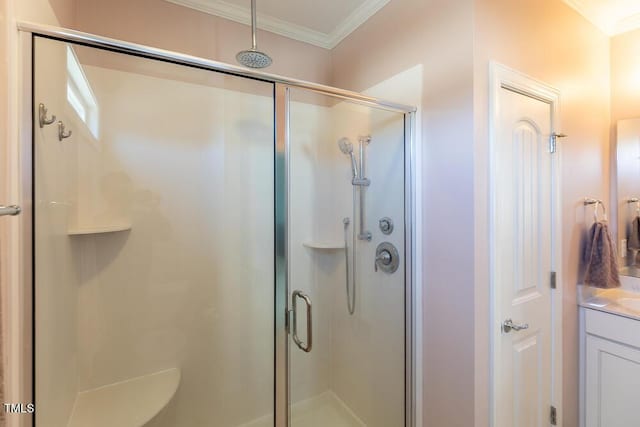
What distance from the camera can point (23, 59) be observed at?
2.71 feet

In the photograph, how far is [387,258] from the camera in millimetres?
1649

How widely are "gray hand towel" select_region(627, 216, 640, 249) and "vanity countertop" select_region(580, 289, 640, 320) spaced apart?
0.32m

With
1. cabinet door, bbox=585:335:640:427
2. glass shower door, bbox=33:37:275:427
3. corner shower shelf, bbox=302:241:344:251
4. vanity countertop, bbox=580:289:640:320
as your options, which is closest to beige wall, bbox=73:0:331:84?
glass shower door, bbox=33:37:275:427

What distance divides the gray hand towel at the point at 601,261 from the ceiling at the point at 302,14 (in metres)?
1.99

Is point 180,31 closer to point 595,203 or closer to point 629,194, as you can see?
point 595,203

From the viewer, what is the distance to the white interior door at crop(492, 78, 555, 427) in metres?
1.30

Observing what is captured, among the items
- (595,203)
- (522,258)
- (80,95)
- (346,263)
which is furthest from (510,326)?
(80,95)

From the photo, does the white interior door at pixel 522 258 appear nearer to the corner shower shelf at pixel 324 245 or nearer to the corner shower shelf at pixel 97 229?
the corner shower shelf at pixel 324 245

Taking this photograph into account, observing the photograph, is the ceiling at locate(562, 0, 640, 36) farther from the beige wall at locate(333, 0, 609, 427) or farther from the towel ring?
the towel ring

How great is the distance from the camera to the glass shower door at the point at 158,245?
1286 millimetres

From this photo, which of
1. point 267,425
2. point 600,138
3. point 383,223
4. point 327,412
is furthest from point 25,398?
point 600,138

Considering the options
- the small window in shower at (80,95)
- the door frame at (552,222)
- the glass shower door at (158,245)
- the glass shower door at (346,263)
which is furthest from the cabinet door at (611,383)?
the small window in shower at (80,95)

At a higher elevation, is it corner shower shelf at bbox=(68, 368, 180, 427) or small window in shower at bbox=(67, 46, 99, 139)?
small window in shower at bbox=(67, 46, 99, 139)

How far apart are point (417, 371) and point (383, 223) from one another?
83cm
